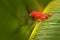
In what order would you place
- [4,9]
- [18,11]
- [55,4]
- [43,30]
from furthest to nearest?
[55,4], [43,30], [18,11], [4,9]

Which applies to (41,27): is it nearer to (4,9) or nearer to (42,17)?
(42,17)

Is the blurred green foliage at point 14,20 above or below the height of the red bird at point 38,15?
above

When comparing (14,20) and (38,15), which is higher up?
(14,20)

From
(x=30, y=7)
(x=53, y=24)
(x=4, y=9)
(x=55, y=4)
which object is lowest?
(x=55, y=4)

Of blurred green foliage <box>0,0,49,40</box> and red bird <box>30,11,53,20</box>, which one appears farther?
red bird <box>30,11,53,20</box>

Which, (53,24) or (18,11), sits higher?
(18,11)

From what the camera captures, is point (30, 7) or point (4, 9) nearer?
point (4, 9)

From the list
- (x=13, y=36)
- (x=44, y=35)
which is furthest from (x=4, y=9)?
(x=44, y=35)

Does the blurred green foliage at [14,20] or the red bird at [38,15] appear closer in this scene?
the blurred green foliage at [14,20]

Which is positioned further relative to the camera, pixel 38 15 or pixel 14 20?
pixel 38 15

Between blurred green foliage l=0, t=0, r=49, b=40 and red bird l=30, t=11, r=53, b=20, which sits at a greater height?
blurred green foliage l=0, t=0, r=49, b=40

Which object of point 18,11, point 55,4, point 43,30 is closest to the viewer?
point 18,11
